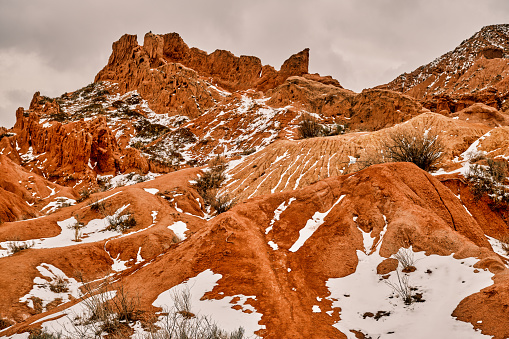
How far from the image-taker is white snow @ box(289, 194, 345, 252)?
8.54 m

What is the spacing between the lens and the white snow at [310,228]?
8545 mm

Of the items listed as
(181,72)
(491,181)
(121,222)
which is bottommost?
(491,181)

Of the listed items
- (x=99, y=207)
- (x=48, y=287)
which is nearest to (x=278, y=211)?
(x=48, y=287)

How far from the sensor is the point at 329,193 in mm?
10062

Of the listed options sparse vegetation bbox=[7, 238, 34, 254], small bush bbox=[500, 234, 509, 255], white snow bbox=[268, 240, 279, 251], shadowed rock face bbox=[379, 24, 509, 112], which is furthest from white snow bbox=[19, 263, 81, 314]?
shadowed rock face bbox=[379, 24, 509, 112]

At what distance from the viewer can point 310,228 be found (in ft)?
29.9

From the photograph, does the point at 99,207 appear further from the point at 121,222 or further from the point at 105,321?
the point at 105,321

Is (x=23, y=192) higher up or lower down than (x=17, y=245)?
higher up

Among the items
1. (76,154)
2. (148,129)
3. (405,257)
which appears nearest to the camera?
(405,257)

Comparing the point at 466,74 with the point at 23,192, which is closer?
the point at 23,192

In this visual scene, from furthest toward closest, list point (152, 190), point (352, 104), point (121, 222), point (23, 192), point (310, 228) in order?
point (352, 104)
point (23, 192)
point (152, 190)
point (121, 222)
point (310, 228)

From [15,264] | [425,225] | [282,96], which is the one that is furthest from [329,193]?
[282,96]

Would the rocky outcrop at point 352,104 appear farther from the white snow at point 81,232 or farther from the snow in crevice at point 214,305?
the snow in crevice at point 214,305

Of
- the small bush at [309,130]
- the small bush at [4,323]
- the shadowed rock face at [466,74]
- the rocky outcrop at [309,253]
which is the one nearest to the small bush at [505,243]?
the rocky outcrop at [309,253]
